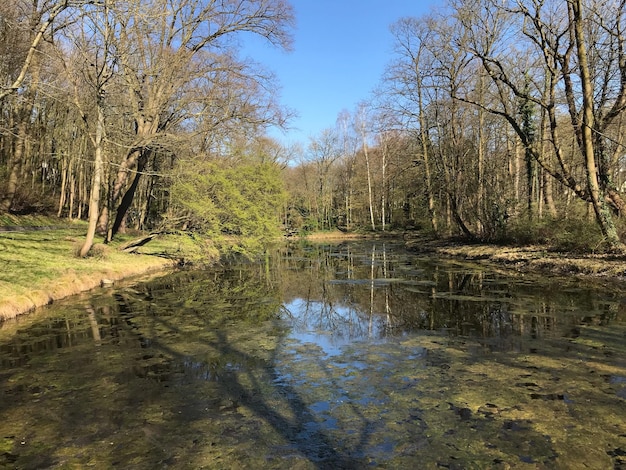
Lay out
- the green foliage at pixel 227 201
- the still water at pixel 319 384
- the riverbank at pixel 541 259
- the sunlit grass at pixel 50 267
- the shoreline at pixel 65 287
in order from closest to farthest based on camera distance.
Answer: the still water at pixel 319 384 → the shoreline at pixel 65 287 → the sunlit grass at pixel 50 267 → the riverbank at pixel 541 259 → the green foliage at pixel 227 201

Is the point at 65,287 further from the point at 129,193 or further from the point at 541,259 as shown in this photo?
the point at 541,259

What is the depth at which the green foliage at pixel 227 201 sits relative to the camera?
17578 millimetres

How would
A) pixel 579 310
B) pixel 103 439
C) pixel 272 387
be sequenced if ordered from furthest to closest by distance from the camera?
1. pixel 579 310
2. pixel 272 387
3. pixel 103 439

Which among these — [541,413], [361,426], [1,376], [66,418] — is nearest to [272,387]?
[361,426]

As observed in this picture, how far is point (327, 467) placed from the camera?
3434 mm

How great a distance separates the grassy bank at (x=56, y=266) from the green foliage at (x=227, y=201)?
1.22m

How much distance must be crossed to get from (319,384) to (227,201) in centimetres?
1385

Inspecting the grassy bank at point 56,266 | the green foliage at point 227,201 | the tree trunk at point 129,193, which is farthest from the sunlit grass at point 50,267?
the green foliage at point 227,201

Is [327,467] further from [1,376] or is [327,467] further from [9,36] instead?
[9,36]

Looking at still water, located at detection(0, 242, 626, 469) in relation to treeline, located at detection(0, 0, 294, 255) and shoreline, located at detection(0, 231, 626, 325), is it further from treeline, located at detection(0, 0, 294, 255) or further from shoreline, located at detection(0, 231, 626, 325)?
treeline, located at detection(0, 0, 294, 255)

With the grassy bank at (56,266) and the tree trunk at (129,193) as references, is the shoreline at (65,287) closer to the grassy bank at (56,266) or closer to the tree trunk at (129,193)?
the grassy bank at (56,266)

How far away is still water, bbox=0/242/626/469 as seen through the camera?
369 centimetres

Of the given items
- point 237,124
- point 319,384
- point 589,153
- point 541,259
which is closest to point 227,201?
point 237,124

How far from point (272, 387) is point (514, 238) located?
1780cm
